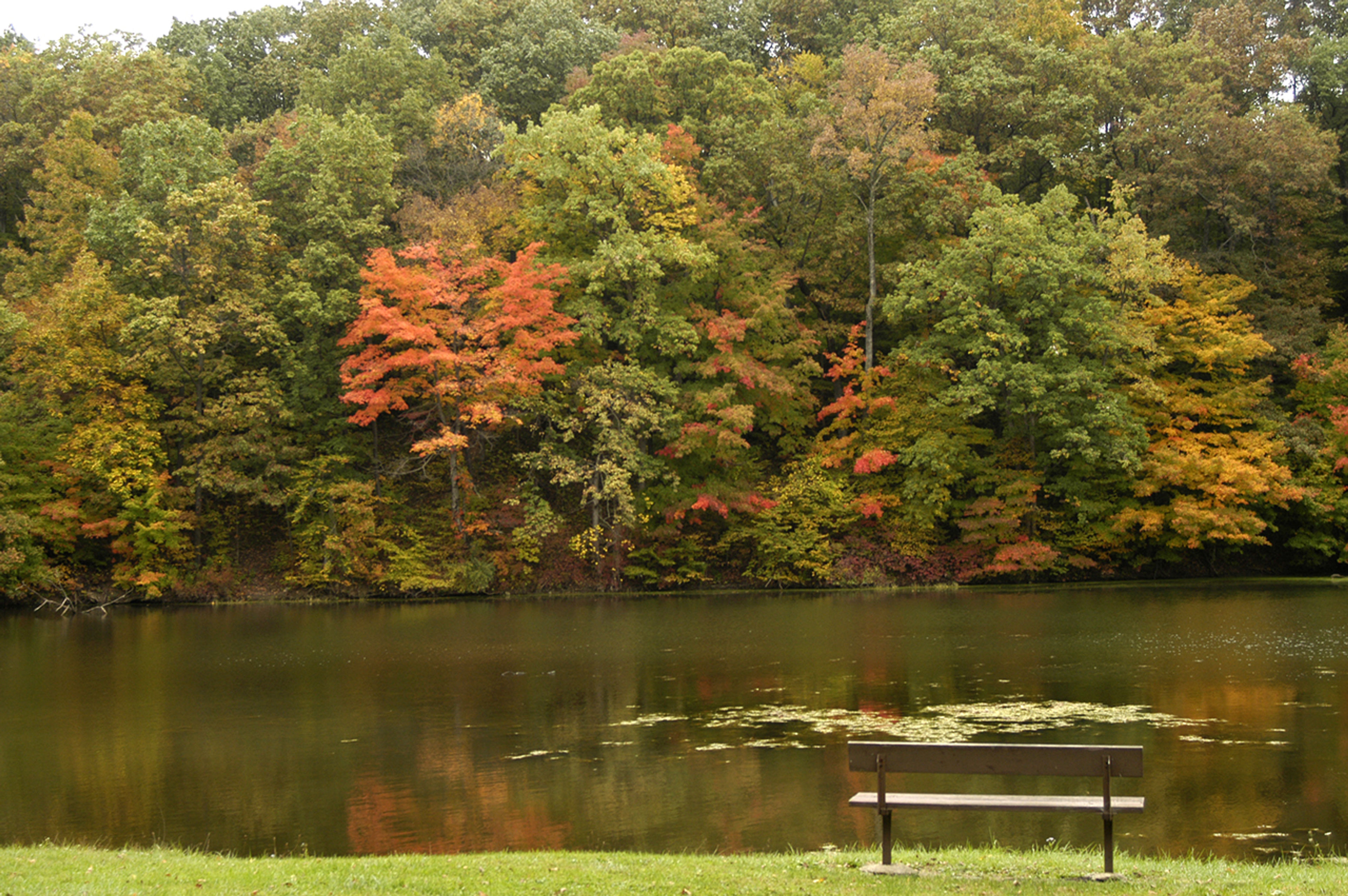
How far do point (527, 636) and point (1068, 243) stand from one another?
2014 cm

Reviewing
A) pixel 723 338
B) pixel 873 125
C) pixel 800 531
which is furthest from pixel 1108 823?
pixel 873 125

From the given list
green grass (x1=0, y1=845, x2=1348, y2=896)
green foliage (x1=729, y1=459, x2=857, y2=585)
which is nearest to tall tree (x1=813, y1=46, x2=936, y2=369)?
green foliage (x1=729, y1=459, x2=857, y2=585)

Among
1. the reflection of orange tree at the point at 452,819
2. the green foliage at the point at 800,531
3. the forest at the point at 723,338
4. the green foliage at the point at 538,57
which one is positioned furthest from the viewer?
the green foliage at the point at 538,57

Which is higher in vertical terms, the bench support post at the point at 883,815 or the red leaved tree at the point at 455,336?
the red leaved tree at the point at 455,336

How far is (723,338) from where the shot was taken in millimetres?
34062

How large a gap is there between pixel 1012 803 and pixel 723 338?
27403mm

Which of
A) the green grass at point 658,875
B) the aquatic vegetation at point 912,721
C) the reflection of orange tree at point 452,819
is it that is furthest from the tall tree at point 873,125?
the green grass at point 658,875

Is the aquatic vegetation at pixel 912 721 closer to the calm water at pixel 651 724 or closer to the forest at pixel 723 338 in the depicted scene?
the calm water at pixel 651 724

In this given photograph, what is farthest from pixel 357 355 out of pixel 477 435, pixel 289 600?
pixel 289 600

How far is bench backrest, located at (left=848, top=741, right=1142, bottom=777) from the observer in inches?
281

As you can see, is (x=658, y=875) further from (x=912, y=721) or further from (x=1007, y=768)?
(x=912, y=721)

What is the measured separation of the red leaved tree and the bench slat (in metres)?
25.8

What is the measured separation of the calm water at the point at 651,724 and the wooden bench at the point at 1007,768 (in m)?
1.71

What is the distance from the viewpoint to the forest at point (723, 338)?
108ft
